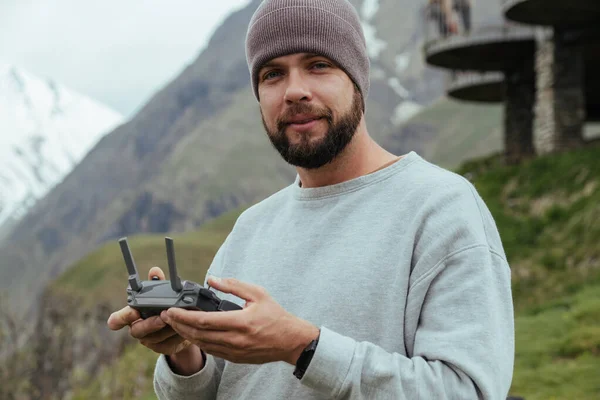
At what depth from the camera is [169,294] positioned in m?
1.89

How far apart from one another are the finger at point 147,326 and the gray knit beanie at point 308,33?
825 mm

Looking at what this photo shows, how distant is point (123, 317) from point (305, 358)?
501 mm

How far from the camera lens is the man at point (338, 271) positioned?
6.09 feet

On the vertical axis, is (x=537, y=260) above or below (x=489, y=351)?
below

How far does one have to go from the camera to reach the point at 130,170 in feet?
637

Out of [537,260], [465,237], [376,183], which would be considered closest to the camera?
[465,237]

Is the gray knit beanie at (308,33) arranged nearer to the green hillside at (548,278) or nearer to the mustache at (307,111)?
the mustache at (307,111)

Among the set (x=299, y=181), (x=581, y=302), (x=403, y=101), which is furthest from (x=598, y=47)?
(x=403, y=101)

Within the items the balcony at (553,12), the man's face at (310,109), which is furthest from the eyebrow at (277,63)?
the balcony at (553,12)

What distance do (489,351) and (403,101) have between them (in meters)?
192

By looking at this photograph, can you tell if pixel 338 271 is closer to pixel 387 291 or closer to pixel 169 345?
pixel 387 291

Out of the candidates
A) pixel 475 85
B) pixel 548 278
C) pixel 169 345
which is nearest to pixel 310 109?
pixel 169 345

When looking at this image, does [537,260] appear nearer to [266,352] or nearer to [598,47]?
[598,47]

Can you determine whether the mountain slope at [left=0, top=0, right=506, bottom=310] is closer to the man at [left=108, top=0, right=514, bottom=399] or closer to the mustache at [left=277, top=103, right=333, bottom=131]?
the man at [left=108, top=0, right=514, bottom=399]
